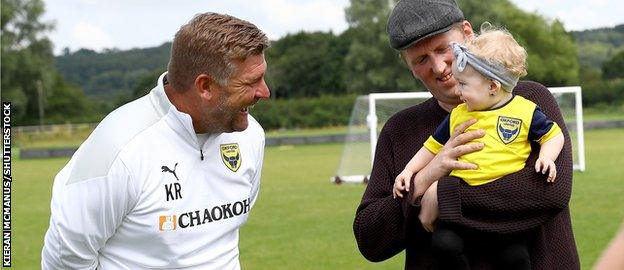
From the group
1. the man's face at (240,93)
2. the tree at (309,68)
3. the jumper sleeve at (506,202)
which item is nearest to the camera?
the jumper sleeve at (506,202)

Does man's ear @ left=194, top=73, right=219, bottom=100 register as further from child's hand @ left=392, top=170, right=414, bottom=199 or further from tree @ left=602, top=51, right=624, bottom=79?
tree @ left=602, top=51, right=624, bottom=79

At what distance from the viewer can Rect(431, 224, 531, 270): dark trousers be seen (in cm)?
306

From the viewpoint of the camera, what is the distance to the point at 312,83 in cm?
10988

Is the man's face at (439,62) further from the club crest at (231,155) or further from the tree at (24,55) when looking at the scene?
the tree at (24,55)

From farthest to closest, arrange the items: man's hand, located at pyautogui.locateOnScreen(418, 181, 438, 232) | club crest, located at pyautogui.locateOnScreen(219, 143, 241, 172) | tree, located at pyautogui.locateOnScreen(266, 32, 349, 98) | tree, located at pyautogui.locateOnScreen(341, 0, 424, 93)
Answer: tree, located at pyautogui.locateOnScreen(266, 32, 349, 98) → tree, located at pyautogui.locateOnScreen(341, 0, 424, 93) → club crest, located at pyautogui.locateOnScreen(219, 143, 241, 172) → man's hand, located at pyautogui.locateOnScreen(418, 181, 438, 232)

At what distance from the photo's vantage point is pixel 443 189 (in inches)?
121

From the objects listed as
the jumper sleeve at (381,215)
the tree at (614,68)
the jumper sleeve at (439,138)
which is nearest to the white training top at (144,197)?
the jumper sleeve at (381,215)

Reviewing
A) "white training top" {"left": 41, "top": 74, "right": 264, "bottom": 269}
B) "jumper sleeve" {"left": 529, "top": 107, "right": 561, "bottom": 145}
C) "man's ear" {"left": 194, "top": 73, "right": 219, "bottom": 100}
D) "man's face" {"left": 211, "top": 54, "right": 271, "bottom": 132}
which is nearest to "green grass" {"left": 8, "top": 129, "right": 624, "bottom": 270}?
"white training top" {"left": 41, "top": 74, "right": 264, "bottom": 269}

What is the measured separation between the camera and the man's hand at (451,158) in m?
3.09

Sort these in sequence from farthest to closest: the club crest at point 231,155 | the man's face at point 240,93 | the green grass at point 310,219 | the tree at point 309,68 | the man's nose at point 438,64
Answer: the tree at point 309,68 → the green grass at point 310,219 → the club crest at point 231,155 → the man's face at point 240,93 → the man's nose at point 438,64

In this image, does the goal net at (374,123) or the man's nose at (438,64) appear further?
the goal net at (374,123)

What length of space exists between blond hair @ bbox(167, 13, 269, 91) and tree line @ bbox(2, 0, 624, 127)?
50.7 meters

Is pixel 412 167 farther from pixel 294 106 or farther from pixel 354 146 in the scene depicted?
pixel 294 106

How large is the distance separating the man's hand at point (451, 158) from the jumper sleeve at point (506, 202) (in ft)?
0.20
